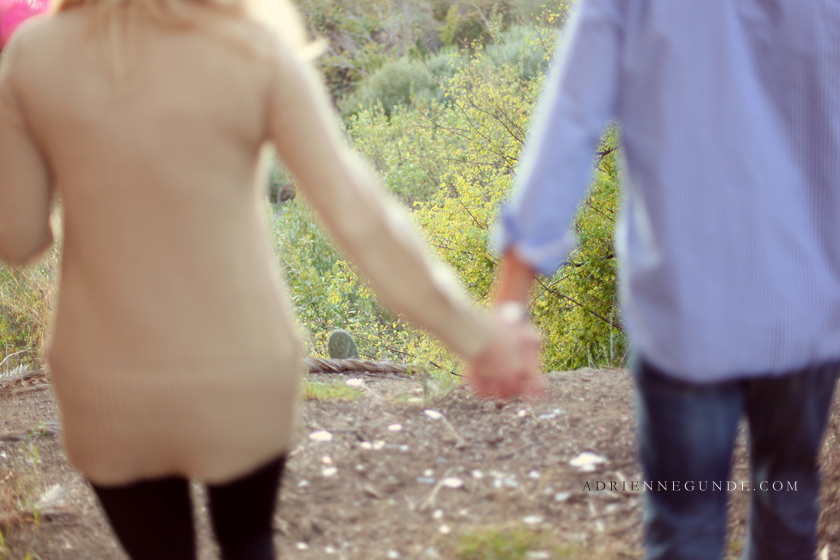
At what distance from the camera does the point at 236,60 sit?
1.04 metres

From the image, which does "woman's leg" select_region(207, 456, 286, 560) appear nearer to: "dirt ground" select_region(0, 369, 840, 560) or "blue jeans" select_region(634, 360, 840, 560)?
"blue jeans" select_region(634, 360, 840, 560)

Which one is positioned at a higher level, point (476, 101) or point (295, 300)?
point (476, 101)

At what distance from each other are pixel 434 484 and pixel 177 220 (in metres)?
1.59

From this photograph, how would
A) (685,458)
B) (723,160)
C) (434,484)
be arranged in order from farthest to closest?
1. (434,484)
2. (685,458)
3. (723,160)

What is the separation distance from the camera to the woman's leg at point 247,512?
1.21m

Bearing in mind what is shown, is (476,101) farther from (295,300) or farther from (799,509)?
(799,509)

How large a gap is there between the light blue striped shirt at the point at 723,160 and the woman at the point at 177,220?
0.28 metres

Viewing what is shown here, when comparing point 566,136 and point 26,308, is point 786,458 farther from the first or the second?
point 26,308

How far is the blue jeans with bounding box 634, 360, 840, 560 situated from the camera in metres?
1.17

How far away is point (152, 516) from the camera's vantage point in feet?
4.06

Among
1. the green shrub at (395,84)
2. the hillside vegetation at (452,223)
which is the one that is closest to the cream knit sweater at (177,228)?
the hillside vegetation at (452,223)

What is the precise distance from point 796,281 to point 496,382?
1.45 feet

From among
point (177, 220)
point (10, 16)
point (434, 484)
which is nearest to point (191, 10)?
point (177, 220)

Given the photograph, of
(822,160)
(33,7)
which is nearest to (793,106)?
(822,160)
